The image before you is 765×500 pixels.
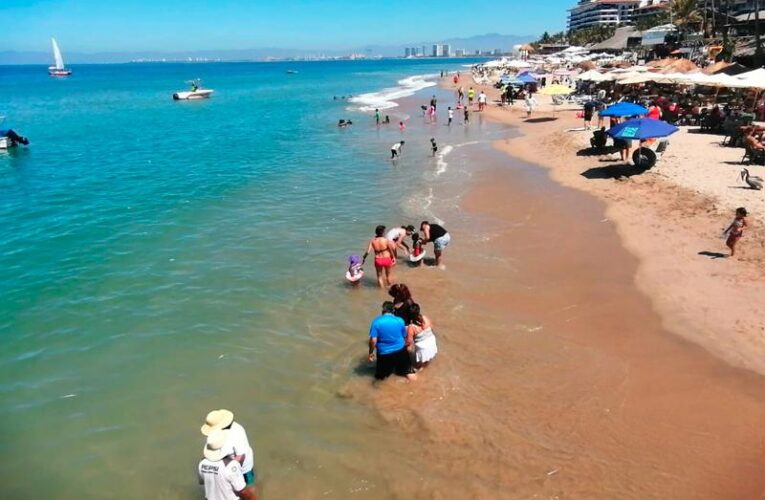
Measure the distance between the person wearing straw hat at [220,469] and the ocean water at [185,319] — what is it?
1323mm

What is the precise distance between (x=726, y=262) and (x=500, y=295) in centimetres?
523

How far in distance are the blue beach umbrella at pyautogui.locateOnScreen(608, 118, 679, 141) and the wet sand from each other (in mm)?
7148

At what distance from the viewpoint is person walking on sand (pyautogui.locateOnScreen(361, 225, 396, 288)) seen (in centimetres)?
1081

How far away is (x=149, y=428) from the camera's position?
297 inches

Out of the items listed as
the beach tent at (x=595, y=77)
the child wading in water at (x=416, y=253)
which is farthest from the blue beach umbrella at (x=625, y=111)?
the beach tent at (x=595, y=77)

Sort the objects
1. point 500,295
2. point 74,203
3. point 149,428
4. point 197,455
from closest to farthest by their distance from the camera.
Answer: point 197,455, point 149,428, point 500,295, point 74,203

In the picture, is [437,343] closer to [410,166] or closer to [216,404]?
[216,404]

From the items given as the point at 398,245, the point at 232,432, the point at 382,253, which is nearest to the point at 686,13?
the point at 398,245

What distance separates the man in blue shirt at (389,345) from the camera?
7457mm

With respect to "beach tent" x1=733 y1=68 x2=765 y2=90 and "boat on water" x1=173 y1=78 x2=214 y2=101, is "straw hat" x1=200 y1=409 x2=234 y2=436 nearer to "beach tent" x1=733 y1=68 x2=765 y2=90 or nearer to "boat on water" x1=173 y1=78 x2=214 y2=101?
"beach tent" x1=733 y1=68 x2=765 y2=90

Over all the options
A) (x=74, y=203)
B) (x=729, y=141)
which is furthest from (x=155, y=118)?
(x=729, y=141)

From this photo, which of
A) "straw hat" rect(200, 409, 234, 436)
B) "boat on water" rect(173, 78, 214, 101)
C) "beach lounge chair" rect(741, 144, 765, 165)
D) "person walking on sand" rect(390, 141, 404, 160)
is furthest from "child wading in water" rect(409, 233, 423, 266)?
"boat on water" rect(173, 78, 214, 101)

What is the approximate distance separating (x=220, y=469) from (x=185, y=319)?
6.13m

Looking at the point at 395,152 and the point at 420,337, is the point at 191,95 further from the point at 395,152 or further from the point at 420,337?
the point at 420,337
